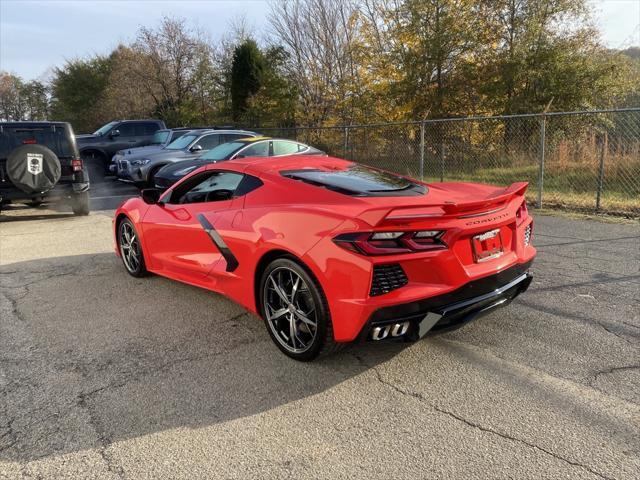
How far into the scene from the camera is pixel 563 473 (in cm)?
220

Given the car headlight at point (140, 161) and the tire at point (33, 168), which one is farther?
the car headlight at point (140, 161)

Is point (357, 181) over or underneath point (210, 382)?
over

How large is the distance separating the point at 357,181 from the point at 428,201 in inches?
27.4

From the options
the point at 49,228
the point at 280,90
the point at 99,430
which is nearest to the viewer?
the point at 99,430

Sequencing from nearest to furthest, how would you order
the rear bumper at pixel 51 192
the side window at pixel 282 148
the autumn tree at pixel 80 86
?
the rear bumper at pixel 51 192 < the side window at pixel 282 148 < the autumn tree at pixel 80 86

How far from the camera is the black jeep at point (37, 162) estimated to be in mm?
8453

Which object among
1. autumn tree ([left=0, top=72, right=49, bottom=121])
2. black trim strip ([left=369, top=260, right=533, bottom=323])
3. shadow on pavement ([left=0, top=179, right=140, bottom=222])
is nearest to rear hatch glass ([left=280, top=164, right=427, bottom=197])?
black trim strip ([left=369, top=260, right=533, bottom=323])

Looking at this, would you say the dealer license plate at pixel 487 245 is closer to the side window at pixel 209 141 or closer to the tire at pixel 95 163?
the side window at pixel 209 141

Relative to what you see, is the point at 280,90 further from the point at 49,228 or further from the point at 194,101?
the point at 49,228

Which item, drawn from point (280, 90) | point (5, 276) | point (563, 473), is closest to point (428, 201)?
point (563, 473)

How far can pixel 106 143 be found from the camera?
17.0 meters

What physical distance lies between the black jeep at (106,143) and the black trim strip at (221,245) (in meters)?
14.0

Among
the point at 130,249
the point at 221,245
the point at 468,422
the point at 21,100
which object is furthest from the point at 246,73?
the point at 21,100

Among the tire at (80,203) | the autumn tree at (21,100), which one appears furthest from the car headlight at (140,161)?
the autumn tree at (21,100)
